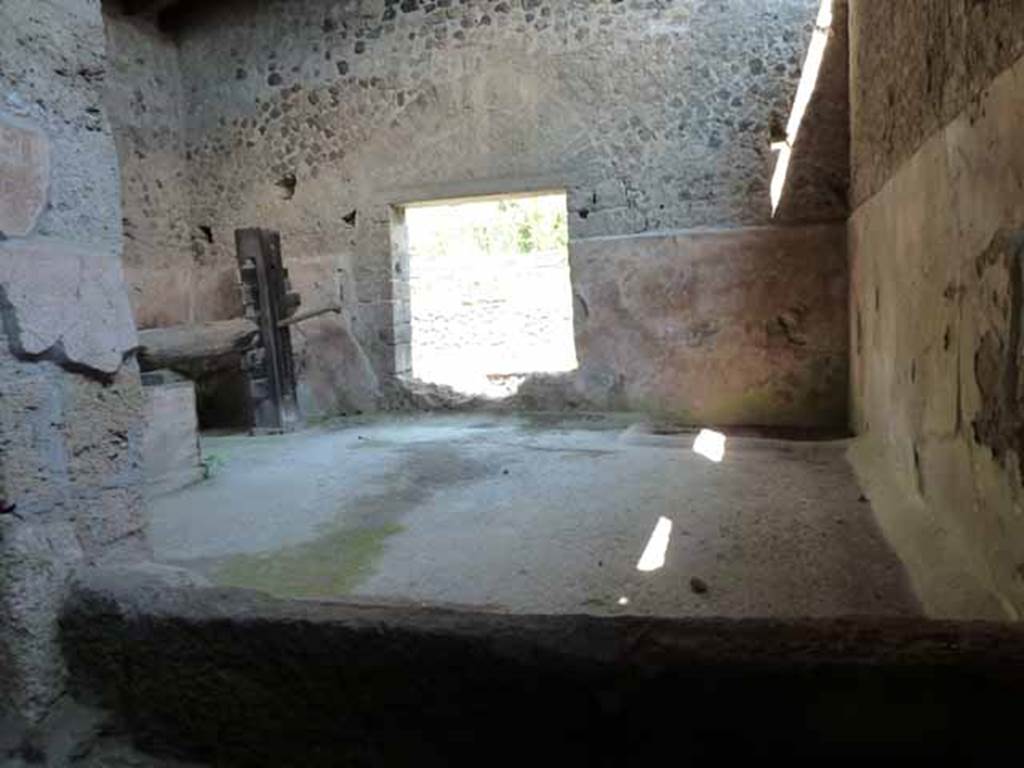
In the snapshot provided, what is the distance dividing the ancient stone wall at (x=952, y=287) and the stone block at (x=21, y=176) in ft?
5.98

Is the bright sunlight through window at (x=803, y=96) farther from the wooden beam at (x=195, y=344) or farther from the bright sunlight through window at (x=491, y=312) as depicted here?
the bright sunlight through window at (x=491, y=312)

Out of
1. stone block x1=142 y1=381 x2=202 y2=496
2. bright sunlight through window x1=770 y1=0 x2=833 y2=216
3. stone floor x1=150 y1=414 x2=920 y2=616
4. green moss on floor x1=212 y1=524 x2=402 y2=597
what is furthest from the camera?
bright sunlight through window x1=770 y1=0 x2=833 y2=216

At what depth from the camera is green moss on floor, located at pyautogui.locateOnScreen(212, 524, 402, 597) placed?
7.36 ft

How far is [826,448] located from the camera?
158 inches


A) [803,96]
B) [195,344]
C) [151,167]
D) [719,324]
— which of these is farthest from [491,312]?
[803,96]

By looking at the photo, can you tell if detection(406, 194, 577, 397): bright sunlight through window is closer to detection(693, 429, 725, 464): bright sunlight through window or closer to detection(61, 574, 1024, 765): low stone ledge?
detection(693, 429, 725, 464): bright sunlight through window

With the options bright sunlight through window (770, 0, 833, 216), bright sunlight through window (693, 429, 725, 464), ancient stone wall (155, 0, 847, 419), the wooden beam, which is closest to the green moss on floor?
bright sunlight through window (693, 429, 725, 464)

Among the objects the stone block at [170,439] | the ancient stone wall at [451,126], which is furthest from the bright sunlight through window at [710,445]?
the stone block at [170,439]

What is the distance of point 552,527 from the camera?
2.73m

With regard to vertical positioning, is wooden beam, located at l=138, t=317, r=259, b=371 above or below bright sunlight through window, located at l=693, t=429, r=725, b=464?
above

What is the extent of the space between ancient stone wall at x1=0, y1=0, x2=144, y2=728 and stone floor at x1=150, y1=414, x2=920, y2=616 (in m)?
0.87

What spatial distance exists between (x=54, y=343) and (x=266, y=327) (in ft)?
13.5

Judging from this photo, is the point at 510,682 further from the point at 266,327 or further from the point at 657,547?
the point at 266,327

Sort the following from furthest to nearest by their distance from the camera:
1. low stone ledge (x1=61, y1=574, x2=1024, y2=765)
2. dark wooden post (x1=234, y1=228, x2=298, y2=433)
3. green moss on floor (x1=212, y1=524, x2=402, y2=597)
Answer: dark wooden post (x1=234, y1=228, x2=298, y2=433), green moss on floor (x1=212, y1=524, x2=402, y2=597), low stone ledge (x1=61, y1=574, x2=1024, y2=765)
